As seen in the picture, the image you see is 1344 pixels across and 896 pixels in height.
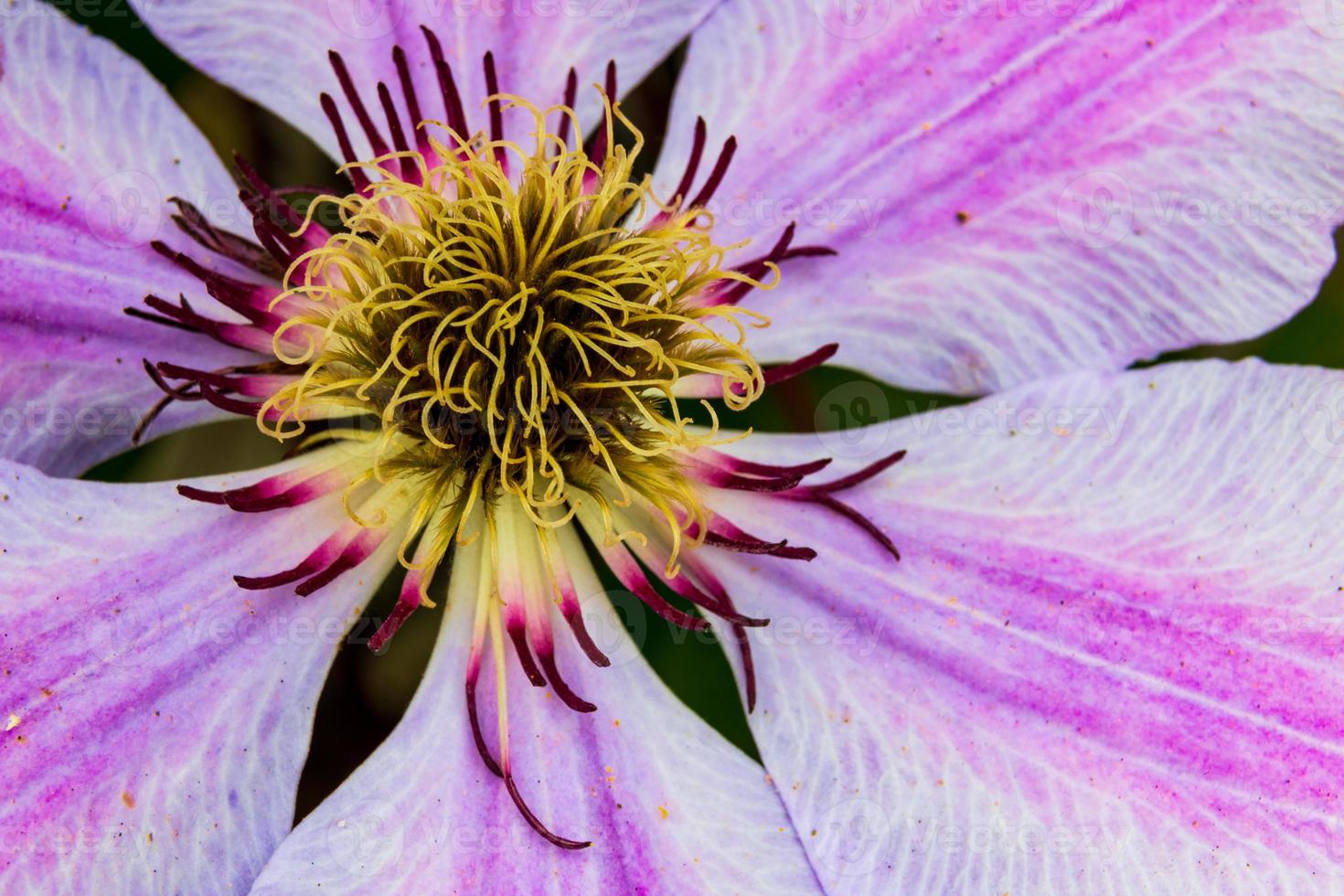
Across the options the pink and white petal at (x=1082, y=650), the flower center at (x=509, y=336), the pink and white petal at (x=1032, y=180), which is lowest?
the pink and white petal at (x=1082, y=650)

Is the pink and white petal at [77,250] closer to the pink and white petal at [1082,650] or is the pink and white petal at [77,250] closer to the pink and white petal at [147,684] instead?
the pink and white petal at [147,684]

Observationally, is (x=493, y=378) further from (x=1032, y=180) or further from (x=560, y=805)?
(x=1032, y=180)

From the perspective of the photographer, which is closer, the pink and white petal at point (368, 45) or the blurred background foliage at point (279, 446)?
the pink and white petal at point (368, 45)

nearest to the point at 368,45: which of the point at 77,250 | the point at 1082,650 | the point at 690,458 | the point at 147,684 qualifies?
the point at 77,250

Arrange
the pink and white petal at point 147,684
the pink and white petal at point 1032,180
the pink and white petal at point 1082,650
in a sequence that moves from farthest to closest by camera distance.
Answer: the pink and white petal at point 1032,180 < the pink and white petal at point 1082,650 < the pink and white petal at point 147,684

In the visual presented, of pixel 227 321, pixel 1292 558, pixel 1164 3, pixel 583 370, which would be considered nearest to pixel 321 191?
pixel 227 321

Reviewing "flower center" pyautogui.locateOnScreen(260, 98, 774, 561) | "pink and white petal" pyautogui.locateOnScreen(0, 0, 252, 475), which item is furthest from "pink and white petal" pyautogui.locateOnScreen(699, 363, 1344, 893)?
"pink and white petal" pyautogui.locateOnScreen(0, 0, 252, 475)

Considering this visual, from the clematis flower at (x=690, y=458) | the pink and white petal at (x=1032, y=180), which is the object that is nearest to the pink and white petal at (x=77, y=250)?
the clematis flower at (x=690, y=458)
